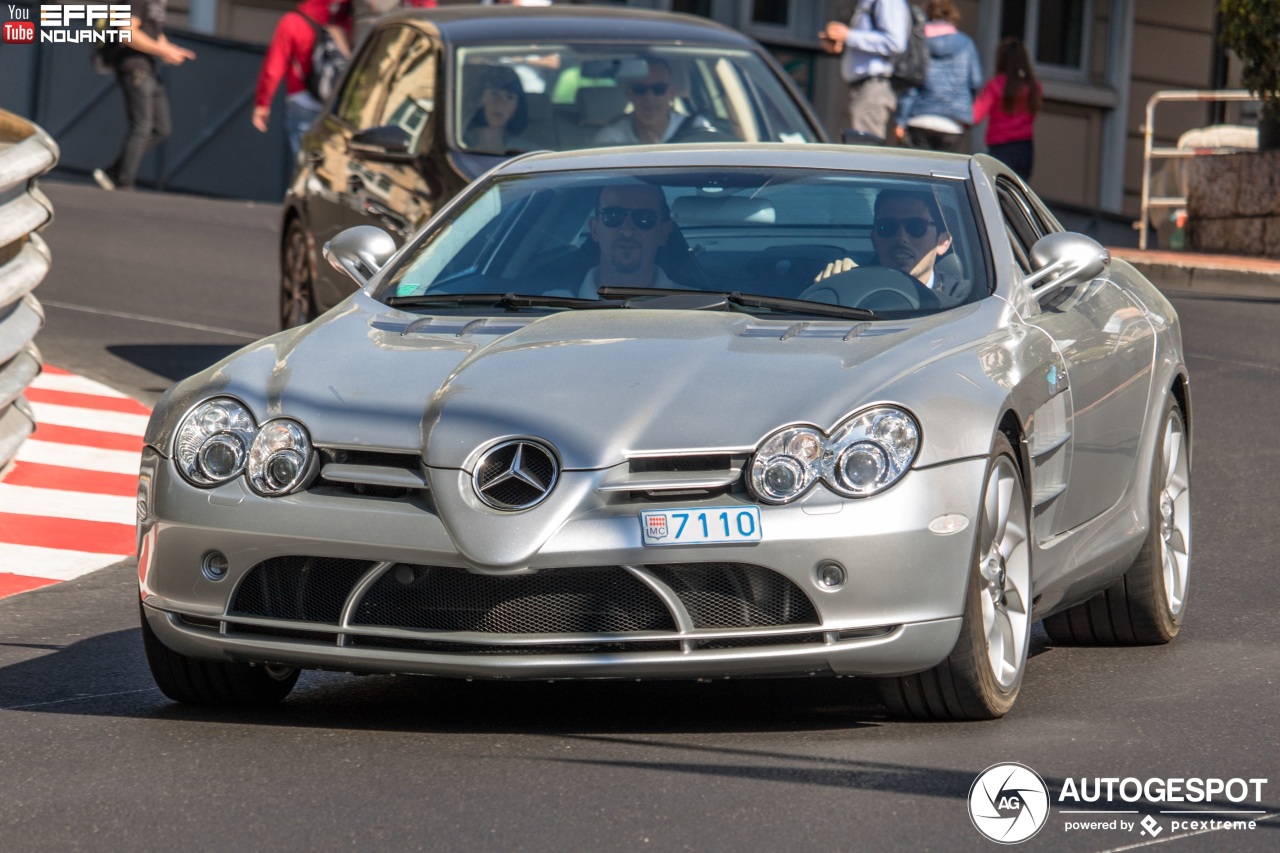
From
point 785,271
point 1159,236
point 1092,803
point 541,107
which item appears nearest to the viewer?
point 1092,803

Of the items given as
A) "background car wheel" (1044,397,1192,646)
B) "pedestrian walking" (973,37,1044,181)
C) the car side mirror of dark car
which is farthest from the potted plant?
"background car wheel" (1044,397,1192,646)

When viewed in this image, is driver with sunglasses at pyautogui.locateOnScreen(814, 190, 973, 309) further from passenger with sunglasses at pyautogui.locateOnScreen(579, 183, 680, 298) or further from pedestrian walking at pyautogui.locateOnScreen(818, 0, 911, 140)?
pedestrian walking at pyautogui.locateOnScreen(818, 0, 911, 140)

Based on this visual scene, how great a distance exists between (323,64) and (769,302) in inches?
497

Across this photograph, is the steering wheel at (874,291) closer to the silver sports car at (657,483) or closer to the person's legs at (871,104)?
the silver sports car at (657,483)

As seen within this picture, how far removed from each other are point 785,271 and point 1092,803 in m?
2.02

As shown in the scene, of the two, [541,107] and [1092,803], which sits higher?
[541,107]

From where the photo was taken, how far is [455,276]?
6.81 m

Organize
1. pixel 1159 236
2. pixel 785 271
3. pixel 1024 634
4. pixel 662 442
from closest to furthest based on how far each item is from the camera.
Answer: pixel 662 442 → pixel 1024 634 → pixel 785 271 → pixel 1159 236

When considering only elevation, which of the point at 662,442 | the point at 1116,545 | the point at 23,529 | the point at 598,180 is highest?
the point at 598,180

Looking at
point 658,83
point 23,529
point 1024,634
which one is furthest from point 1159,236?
point 1024,634

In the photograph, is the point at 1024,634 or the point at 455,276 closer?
the point at 1024,634

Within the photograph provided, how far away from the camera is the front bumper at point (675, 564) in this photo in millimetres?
5352

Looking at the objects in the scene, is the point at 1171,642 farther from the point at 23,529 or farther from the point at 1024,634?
the point at 23,529

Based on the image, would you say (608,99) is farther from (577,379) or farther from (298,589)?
(298,589)
